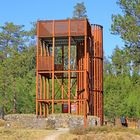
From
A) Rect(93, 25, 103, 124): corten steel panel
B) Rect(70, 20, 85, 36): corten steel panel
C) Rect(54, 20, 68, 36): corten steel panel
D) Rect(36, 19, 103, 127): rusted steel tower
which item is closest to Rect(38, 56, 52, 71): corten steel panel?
Rect(36, 19, 103, 127): rusted steel tower

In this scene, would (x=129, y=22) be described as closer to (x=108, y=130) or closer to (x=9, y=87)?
(x=9, y=87)

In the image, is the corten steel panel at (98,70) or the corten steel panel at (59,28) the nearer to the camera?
the corten steel panel at (59,28)

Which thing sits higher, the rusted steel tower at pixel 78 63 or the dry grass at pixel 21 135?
the rusted steel tower at pixel 78 63

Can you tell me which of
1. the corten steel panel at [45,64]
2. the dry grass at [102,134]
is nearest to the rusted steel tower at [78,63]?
the corten steel panel at [45,64]

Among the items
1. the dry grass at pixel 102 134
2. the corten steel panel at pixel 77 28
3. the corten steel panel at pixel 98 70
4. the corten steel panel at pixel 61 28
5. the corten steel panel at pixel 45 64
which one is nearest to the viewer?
the dry grass at pixel 102 134

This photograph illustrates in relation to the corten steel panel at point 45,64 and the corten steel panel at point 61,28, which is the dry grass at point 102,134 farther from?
the corten steel panel at point 61,28

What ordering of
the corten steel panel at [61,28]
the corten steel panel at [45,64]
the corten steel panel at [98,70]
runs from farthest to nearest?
the corten steel panel at [98,70] → the corten steel panel at [45,64] → the corten steel panel at [61,28]

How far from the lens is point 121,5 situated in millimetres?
53281

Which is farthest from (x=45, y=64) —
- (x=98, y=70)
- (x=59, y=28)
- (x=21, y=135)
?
(x=21, y=135)

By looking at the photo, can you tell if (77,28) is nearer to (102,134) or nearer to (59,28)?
(59,28)

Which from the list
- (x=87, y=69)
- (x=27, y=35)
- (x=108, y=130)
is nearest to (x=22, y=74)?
(x=27, y=35)

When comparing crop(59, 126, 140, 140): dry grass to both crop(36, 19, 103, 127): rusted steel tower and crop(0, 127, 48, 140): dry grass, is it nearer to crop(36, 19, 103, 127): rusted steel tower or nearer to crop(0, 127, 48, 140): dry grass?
crop(0, 127, 48, 140): dry grass

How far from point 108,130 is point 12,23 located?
54.1 m

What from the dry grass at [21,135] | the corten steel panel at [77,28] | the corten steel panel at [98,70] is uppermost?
the corten steel panel at [77,28]
